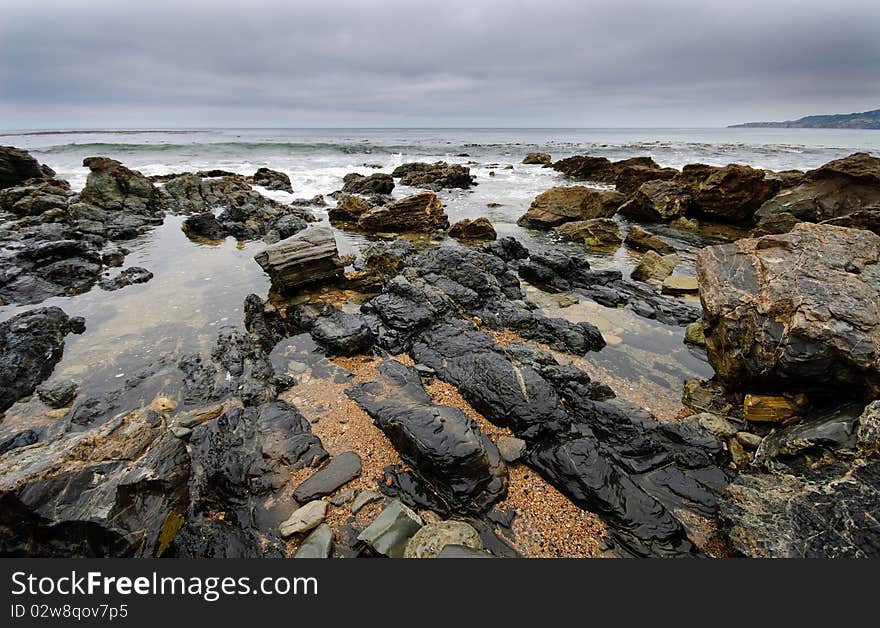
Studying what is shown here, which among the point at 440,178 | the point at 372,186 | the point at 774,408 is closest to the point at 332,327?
the point at 774,408

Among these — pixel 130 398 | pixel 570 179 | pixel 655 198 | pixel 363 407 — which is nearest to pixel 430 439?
pixel 363 407

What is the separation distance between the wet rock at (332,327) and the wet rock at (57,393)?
323 centimetres

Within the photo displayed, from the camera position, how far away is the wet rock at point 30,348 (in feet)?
17.6

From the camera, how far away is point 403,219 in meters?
15.9

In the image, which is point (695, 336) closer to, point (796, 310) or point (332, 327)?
point (796, 310)

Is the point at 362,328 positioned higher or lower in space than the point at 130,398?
higher

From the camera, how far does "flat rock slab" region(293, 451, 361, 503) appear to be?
3931mm

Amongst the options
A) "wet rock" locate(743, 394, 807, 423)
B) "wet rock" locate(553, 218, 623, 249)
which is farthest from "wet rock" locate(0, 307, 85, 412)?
"wet rock" locate(553, 218, 623, 249)

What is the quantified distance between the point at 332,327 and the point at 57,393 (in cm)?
383

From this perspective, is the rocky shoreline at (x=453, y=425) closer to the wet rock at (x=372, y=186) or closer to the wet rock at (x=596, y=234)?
the wet rock at (x=596, y=234)

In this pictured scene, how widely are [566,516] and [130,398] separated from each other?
5858 mm

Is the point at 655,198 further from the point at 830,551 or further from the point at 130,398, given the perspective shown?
the point at 130,398

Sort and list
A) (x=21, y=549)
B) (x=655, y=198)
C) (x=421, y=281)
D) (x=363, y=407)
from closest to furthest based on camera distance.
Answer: (x=21, y=549) < (x=363, y=407) < (x=421, y=281) < (x=655, y=198)

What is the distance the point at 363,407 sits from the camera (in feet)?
17.1
